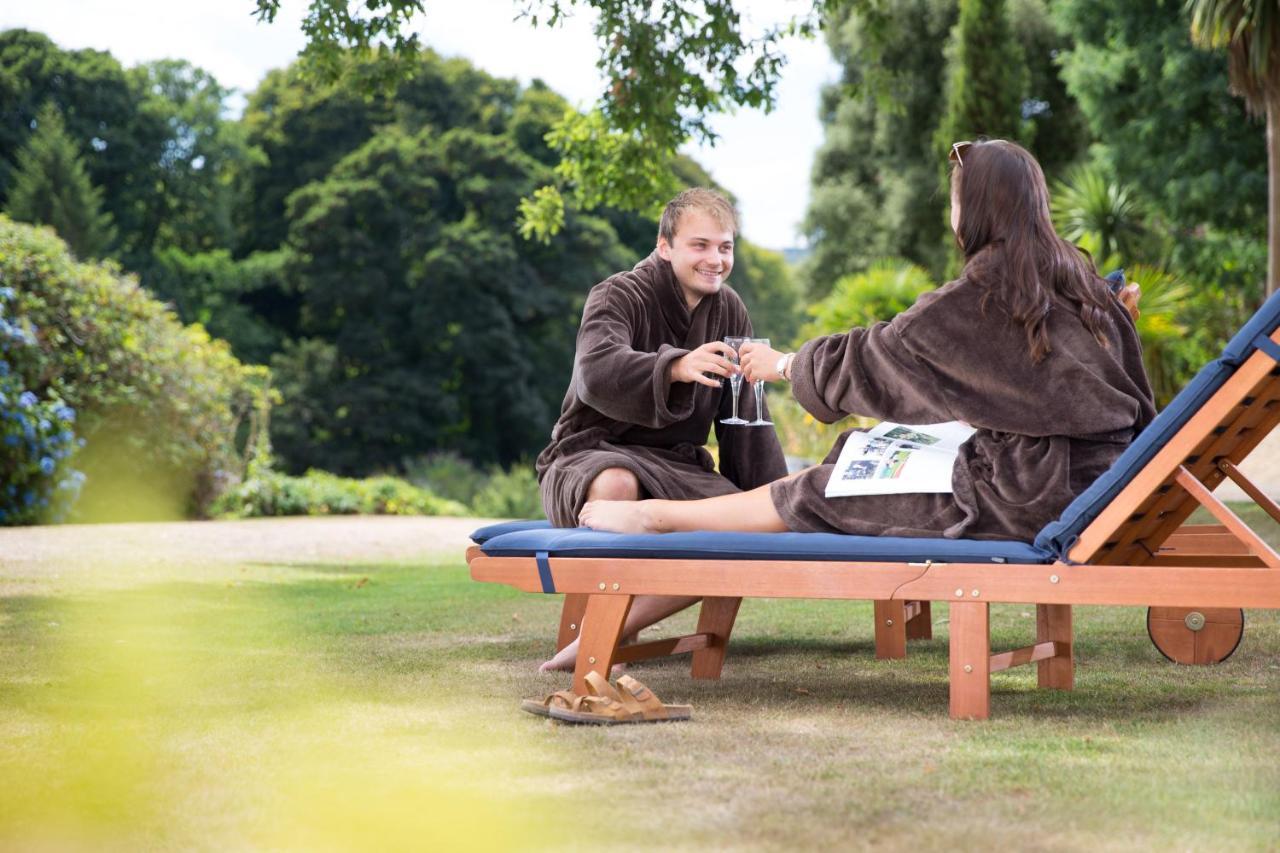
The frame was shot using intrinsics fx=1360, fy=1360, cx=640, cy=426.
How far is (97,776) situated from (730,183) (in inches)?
1320

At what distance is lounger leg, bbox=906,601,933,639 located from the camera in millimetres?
4848

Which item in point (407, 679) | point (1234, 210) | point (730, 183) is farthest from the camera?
point (730, 183)

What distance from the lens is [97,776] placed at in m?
2.70

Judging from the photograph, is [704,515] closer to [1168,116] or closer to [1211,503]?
[1211,503]

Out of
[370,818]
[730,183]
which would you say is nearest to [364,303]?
[730,183]

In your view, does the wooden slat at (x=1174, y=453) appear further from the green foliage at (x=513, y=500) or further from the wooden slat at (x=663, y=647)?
the green foliage at (x=513, y=500)

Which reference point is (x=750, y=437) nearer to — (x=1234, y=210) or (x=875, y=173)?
(x=1234, y=210)

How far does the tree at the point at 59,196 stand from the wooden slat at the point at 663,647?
27110mm

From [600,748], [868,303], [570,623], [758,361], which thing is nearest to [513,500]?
[868,303]

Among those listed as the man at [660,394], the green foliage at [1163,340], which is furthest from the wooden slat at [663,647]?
the green foliage at [1163,340]

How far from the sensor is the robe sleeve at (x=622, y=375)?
13.3 feet

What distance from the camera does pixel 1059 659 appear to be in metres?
3.67

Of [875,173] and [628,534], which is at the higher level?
[875,173]

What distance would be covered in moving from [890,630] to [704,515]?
101 cm
